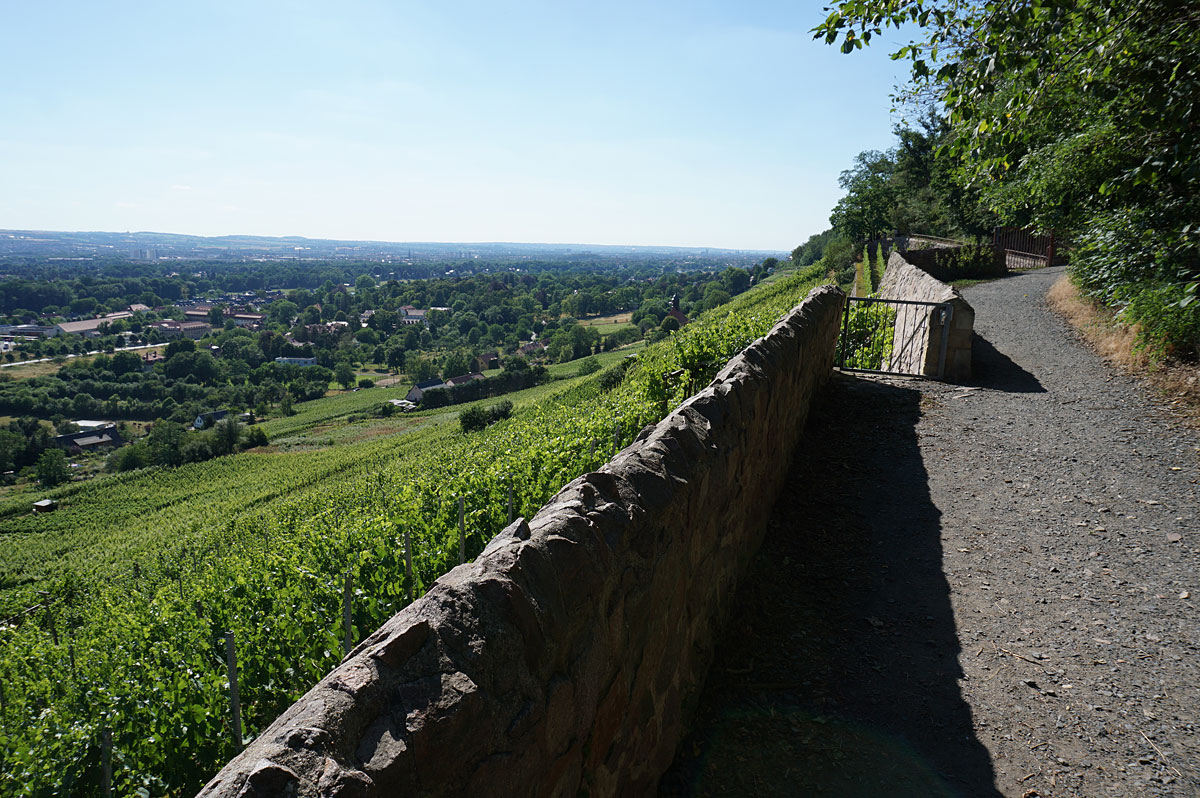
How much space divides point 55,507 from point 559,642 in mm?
50897

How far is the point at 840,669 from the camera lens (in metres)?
3.88

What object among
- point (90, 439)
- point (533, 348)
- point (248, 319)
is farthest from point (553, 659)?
point (248, 319)

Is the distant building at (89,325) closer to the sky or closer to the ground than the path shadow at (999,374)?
closer to the ground

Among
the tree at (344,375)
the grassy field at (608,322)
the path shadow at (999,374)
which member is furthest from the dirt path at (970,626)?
the grassy field at (608,322)

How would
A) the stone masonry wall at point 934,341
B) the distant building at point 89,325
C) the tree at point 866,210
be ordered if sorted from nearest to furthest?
the stone masonry wall at point 934,341 → the tree at point 866,210 → the distant building at point 89,325

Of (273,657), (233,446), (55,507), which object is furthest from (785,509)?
(233,446)

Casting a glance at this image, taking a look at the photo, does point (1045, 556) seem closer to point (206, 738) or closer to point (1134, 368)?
point (206, 738)

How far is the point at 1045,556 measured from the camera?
4945mm

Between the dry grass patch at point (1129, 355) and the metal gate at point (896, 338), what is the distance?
2.29 metres

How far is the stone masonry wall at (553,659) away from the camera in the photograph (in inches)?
56.2

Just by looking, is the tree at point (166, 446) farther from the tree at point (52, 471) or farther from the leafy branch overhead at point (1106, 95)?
the leafy branch overhead at point (1106, 95)

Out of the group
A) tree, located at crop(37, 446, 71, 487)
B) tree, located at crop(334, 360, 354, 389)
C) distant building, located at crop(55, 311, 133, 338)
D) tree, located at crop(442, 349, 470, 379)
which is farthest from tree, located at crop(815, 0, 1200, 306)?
distant building, located at crop(55, 311, 133, 338)

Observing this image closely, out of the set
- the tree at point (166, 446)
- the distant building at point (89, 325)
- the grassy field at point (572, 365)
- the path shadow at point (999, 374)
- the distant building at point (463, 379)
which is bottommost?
the distant building at point (89, 325)

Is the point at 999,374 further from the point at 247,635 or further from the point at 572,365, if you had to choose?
the point at 572,365
